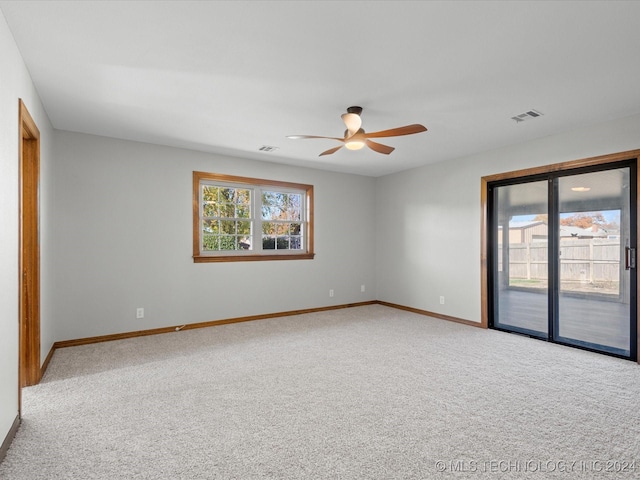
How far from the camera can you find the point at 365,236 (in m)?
6.79

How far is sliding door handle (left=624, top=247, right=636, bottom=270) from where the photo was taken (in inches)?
146

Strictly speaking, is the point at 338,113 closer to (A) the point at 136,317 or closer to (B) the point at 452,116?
(B) the point at 452,116

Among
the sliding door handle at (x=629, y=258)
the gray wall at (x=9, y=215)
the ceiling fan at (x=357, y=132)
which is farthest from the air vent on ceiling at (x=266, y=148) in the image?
the sliding door handle at (x=629, y=258)

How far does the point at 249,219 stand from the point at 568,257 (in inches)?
165

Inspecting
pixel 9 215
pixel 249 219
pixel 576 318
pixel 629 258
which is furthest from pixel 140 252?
pixel 629 258

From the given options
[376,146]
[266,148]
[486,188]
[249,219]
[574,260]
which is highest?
[266,148]

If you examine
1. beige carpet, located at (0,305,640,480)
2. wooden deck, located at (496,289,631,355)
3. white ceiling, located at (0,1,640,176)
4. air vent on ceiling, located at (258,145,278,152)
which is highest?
white ceiling, located at (0,1,640,176)

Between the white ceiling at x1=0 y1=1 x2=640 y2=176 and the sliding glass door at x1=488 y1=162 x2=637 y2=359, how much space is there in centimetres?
73

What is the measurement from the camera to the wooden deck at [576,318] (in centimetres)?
386

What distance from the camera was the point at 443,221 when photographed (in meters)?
5.67

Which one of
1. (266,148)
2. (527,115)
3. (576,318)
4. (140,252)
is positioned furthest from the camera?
(266,148)

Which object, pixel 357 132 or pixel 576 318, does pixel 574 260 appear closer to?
pixel 576 318

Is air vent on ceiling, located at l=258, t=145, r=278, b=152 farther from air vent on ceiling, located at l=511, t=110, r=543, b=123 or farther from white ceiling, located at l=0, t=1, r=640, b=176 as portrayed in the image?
air vent on ceiling, located at l=511, t=110, r=543, b=123

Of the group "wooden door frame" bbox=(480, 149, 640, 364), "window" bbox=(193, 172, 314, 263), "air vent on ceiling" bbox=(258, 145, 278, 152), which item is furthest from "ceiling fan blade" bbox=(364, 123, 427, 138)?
"window" bbox=(193, 172, 314, 263)
